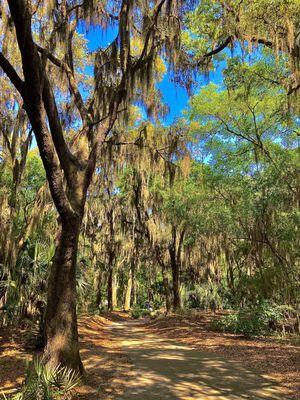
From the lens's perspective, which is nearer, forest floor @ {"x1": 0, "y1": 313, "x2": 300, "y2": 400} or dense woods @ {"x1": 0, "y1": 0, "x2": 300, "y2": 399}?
forest floor @ {"x1": 0, "y1": 313, "x2": 300, "y2": 400}

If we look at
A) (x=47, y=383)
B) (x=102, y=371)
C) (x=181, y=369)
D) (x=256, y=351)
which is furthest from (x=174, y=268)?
(x=47, y=383)

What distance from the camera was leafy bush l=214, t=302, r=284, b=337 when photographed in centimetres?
1227

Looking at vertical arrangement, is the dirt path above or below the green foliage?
below

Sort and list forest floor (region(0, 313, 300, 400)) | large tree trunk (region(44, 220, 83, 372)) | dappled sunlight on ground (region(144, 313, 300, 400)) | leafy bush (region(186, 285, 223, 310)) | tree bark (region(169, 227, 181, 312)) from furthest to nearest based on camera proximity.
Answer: leafy bush (region(186, 285, 223, 310)) < tree bark (region(169, 227, 181, 312)) < dappled sunlight on ground (region(144, 313, 300, 400)) < large tree trunk (region(44, 220, 83, 372)) < forest floor (region(0, 313, 300, 400))

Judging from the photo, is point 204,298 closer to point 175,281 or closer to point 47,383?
point 175,281

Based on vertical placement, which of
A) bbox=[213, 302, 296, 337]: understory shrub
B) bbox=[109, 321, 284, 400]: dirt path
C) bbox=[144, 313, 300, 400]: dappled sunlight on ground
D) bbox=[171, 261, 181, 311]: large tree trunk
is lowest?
bbox=[109, 321, 284, 400]: dirt path

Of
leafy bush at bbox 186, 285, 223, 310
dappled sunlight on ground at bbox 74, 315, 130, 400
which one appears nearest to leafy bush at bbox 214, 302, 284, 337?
dappled sunlight on ground at bbox 74, 315, 130, 400

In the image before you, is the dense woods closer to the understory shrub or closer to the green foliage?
the understory shrub

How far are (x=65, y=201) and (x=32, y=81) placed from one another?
72.9 inches

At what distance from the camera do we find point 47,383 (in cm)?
488

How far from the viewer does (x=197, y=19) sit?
9.84 meters

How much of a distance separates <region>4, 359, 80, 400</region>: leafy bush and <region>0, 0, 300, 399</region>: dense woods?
114 mm

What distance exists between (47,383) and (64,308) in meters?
1.44

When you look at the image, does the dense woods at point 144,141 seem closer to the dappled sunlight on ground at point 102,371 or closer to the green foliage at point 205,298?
the dappled sunlight on ground at point 102,371
